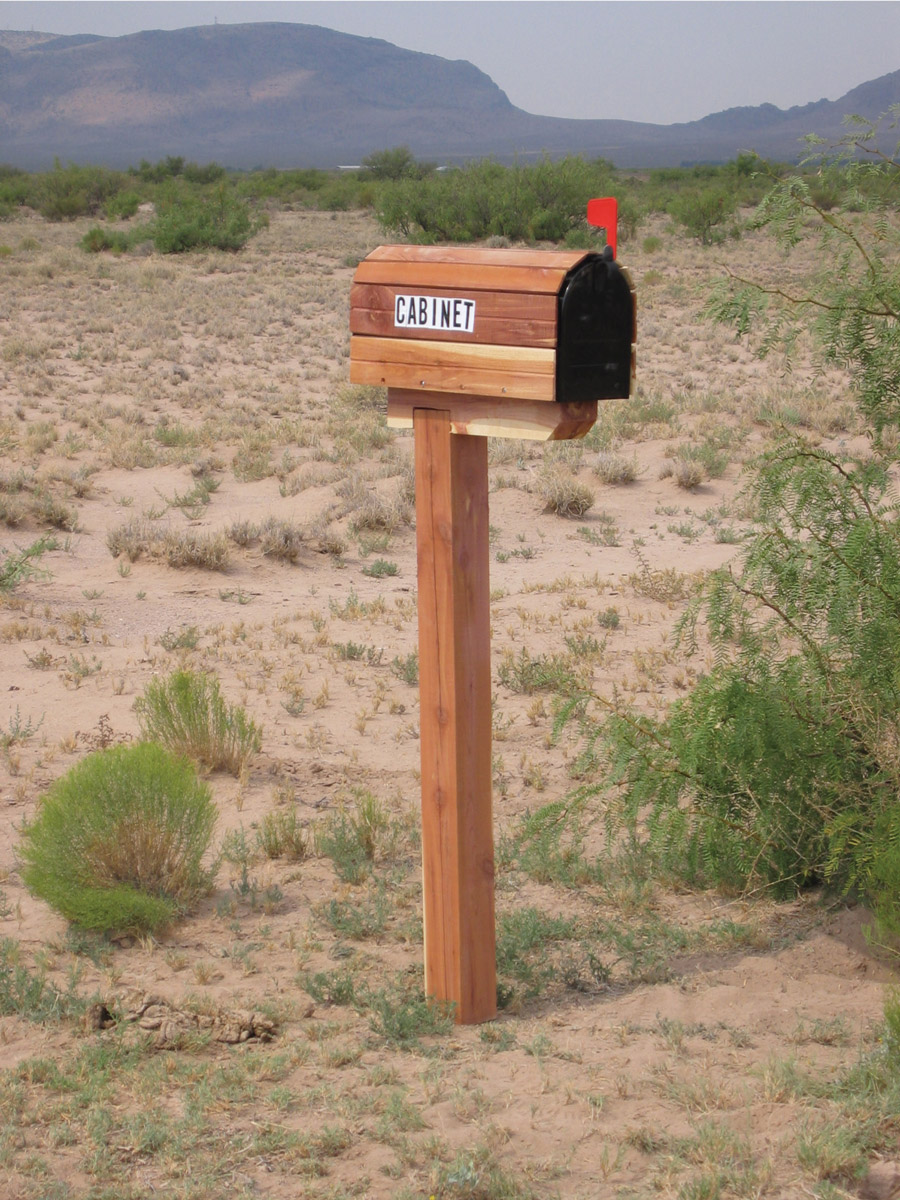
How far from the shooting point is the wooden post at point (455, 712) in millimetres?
3242

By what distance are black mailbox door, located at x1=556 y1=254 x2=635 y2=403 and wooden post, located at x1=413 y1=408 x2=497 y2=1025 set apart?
39 centimetres

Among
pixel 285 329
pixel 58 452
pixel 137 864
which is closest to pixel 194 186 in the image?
pixel 285 329

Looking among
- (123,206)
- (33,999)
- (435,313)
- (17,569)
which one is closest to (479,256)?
(435,313)

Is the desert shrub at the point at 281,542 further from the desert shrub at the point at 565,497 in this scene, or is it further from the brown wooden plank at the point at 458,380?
the brown wooden plank at the point at 458,380

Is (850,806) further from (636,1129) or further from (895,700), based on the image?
(636,1129)

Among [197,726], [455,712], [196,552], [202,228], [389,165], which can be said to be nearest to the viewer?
[455,712]

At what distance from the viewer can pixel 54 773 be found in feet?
18.0

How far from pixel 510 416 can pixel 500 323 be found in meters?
0.24

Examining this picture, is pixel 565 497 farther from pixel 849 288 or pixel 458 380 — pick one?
pixel 458 380

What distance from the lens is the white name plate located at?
3094 mm

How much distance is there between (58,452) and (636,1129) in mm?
11043

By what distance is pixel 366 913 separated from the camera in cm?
431

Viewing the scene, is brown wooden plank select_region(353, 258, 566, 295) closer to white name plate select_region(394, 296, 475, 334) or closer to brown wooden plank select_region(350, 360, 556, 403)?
white name plate select_region(394, 296, 475, 334)

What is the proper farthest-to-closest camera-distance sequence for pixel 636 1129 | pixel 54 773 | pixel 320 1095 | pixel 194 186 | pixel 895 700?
pixel 194 186
pixel 54 773
pixel 895 700
pixel 320 1095
pixel 636 1129
